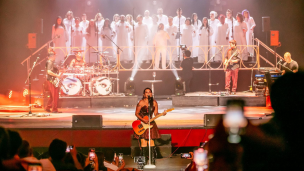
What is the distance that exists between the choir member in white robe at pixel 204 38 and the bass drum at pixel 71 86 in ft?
15.2

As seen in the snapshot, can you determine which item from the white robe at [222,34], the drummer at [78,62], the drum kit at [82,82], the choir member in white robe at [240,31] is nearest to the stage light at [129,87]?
the drum kit at [82,82]

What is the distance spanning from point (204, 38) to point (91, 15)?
4325 mm

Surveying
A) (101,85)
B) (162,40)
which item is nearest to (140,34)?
(162,40)

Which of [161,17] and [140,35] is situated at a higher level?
[161,17]

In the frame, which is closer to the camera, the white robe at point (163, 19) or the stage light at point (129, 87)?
the stage light at point (129, 87)

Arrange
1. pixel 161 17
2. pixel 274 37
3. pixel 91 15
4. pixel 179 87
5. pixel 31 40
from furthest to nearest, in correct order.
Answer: pixel 91 15, pixel 161 17, pixel 274 37, pixel 31 40, pixel 179 87

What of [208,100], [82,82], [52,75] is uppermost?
[52,75]

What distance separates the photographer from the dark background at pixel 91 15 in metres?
10.8

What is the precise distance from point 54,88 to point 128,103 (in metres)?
2.22

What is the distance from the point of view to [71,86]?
8.85m

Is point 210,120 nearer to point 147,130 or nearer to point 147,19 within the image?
point 147,130

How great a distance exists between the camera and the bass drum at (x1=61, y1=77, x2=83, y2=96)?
8781 mm

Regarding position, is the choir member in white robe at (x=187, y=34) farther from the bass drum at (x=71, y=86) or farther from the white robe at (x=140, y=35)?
the bass drum at (x=71, y=86)

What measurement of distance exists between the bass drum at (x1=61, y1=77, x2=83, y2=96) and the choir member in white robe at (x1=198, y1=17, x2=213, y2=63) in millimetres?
4631
